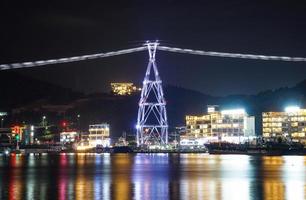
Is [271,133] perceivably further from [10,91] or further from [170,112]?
[10,91]

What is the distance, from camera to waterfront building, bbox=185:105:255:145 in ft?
444

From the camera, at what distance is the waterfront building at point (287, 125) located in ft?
422

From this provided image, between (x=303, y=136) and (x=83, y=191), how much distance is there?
10293 cm

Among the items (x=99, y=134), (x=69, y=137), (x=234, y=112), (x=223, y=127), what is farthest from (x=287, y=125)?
(x=69, y=137)

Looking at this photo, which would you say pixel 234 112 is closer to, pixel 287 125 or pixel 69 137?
pixel 287 125

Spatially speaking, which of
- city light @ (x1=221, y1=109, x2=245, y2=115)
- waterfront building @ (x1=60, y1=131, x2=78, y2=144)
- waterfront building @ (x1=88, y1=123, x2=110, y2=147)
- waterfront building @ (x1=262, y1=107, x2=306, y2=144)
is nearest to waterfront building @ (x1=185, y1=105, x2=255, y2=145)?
city light @ (x1=221, y1=109, x2=245, y2=115)

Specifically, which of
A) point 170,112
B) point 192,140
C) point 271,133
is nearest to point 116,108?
point 170,112

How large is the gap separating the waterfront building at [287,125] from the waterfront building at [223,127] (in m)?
3.40

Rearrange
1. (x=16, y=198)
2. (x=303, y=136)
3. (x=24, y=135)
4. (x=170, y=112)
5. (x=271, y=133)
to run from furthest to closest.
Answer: (x=170, y=112), (x=24, y=135), (x=271, y=133), (x=303, y=136), (x=16, y=198)

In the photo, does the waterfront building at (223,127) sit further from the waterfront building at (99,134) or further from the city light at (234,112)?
the waterfront building at (99,134)

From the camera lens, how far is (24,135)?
160625mm

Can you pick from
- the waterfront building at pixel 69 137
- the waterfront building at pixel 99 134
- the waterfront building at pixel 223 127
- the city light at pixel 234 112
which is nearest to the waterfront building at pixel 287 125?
the waterfront building at pixel 223 127

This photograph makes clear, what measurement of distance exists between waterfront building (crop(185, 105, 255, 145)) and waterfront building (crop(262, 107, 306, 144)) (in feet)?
11.2

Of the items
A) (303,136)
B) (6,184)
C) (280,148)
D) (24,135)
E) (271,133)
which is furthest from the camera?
(24,135)
